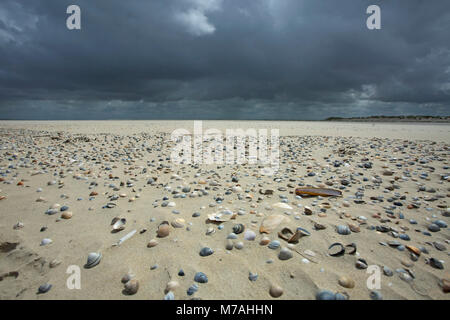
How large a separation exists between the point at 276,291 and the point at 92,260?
1832 millimetres

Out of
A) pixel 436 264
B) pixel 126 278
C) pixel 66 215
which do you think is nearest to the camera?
pixel 126 278

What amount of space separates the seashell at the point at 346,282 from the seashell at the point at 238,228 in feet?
3.77

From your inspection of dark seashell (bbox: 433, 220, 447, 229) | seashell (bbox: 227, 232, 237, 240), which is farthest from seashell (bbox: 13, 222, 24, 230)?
dark seashell (bbox: 433, 220, 447, 229)

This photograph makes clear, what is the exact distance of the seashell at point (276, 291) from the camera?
174 cm

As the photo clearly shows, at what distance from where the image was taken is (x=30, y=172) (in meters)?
5.36

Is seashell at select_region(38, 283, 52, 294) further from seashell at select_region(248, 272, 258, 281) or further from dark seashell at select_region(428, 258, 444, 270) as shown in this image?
dark seashell at select_region(428, 258, 444, 270)

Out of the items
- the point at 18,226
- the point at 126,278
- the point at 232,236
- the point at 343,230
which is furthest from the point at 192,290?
the point at 18,226

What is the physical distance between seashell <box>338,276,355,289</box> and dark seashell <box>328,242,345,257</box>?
34 cm

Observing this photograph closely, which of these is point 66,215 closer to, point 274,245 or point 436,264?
point 274,245

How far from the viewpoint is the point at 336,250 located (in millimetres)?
2250

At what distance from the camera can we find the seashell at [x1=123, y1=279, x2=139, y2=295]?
5.82 ft

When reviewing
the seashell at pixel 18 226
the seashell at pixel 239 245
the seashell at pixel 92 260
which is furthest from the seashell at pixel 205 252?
the seashell at pixel 18 226
